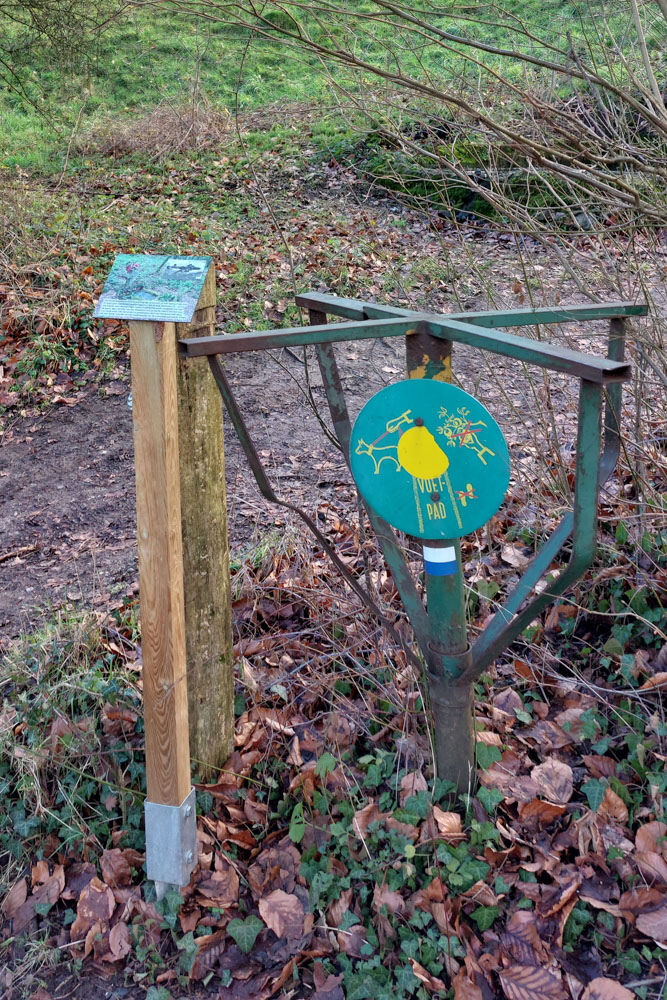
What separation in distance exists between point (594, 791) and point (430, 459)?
3.70 ft

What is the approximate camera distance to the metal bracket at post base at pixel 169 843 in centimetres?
224

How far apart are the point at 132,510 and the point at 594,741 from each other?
3.13 metres

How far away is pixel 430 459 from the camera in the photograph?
1.93m

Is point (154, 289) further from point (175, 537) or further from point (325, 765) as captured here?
point (325, 765)

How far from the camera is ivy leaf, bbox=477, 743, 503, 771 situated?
2381 mm

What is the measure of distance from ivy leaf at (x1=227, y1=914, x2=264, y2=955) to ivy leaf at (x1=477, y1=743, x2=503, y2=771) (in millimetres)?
785

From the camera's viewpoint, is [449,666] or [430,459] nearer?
[430,459]

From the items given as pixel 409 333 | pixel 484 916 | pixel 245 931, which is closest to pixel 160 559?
pixel 409 333

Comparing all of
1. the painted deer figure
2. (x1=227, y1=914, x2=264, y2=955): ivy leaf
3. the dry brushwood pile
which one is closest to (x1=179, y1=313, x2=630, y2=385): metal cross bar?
the painted deer figure

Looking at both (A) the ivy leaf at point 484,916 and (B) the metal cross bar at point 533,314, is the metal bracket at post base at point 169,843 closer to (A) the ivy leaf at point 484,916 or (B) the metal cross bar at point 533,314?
(A) the ivy leaf at point 484,916

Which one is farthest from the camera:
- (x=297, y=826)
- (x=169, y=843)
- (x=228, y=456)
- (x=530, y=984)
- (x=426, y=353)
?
(x=228, y=456)

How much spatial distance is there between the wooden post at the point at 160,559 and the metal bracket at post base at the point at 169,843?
0.03 m

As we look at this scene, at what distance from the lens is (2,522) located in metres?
4.80

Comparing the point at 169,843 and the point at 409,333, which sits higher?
the point at 409,333
